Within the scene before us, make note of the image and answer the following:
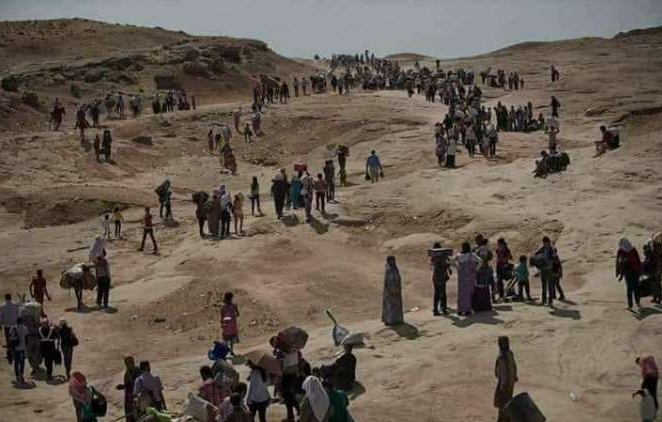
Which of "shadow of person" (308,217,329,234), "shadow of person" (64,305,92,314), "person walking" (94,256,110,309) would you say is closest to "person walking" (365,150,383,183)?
"shadow of person" (308,217,329,234)

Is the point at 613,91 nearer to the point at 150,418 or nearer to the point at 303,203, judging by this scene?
the point at 303,203

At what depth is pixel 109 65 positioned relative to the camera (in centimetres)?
5219

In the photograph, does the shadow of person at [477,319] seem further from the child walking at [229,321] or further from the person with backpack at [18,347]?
the person with backpack at [18,347]

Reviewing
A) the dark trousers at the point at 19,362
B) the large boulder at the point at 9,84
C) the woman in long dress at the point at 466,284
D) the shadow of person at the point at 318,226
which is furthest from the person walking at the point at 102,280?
the large boulder at the point at 9,84

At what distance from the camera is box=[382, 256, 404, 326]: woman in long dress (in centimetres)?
1490

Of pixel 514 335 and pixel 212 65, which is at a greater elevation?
pixel 212 65

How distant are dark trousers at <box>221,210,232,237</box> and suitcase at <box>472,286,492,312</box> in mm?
9193

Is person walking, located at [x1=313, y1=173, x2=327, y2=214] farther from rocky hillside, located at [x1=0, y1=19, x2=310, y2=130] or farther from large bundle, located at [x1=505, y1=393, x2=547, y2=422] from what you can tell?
rocky hillside, located at [x1=0, y1=19, x2=310, y2=130]

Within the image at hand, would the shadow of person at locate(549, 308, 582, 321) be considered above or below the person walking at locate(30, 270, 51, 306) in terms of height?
above

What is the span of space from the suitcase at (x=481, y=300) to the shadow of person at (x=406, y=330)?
3.67 ft

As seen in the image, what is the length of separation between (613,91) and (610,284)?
27732 mm

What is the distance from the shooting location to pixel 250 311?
17.7 metres

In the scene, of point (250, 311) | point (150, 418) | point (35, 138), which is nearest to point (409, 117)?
point (35, 138)

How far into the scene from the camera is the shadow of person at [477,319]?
1438 cm
